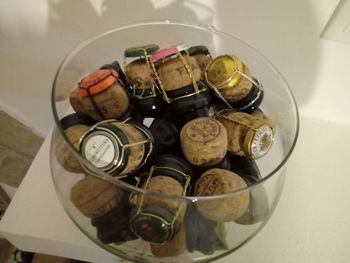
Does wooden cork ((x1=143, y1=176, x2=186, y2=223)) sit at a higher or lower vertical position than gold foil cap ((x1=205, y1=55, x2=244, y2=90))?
lower

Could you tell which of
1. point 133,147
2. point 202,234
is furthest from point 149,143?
point 202,234

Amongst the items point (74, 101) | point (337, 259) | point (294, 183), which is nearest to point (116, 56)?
point (74, 101)

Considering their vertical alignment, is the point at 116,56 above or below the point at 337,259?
above

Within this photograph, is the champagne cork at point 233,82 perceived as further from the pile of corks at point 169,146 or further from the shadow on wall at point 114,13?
the shadow on wall at point 114,13

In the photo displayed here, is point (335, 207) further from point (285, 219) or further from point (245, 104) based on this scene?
point (245, 104)

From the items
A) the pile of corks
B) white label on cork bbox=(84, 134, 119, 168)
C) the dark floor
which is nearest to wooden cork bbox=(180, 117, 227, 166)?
the pile of corks

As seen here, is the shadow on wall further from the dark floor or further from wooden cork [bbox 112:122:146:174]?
the dark floor
